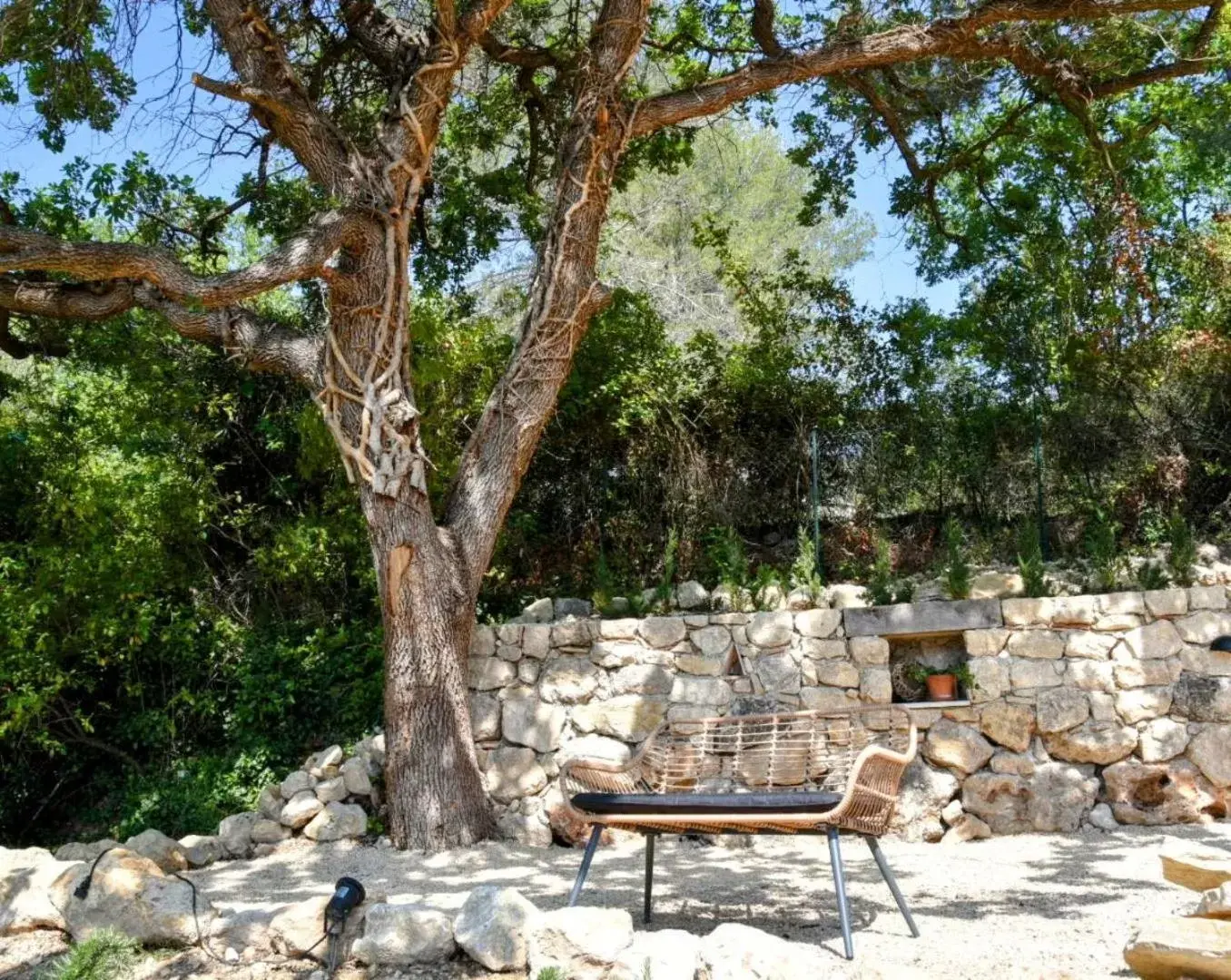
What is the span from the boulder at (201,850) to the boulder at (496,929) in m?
3.25

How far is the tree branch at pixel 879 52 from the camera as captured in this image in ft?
22.7

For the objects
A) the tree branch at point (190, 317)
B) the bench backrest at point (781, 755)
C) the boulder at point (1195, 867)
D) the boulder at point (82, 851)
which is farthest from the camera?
the tree branch at point (190, 317)

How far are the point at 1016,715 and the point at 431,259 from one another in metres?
5.59

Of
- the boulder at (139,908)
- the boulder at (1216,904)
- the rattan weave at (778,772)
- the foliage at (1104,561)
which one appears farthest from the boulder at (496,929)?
the foliage at (1104,561)

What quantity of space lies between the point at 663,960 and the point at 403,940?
33.9 inches

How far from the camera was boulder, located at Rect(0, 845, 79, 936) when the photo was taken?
4062mm

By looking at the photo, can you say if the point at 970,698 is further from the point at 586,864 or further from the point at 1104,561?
the point at 586,864

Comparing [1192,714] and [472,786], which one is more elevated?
[1192,714]

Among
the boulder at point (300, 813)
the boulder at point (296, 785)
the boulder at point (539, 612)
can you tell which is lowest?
the boulder at point (300, 813)

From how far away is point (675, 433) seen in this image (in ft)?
29.1

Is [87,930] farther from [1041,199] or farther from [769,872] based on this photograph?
[1041,199]

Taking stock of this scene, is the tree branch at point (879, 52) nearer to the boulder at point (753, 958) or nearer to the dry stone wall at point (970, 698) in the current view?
the dry stone wall at point (970, 698)

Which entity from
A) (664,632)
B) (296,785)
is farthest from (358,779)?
(664,632)

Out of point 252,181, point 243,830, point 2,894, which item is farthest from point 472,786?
point 252,181
